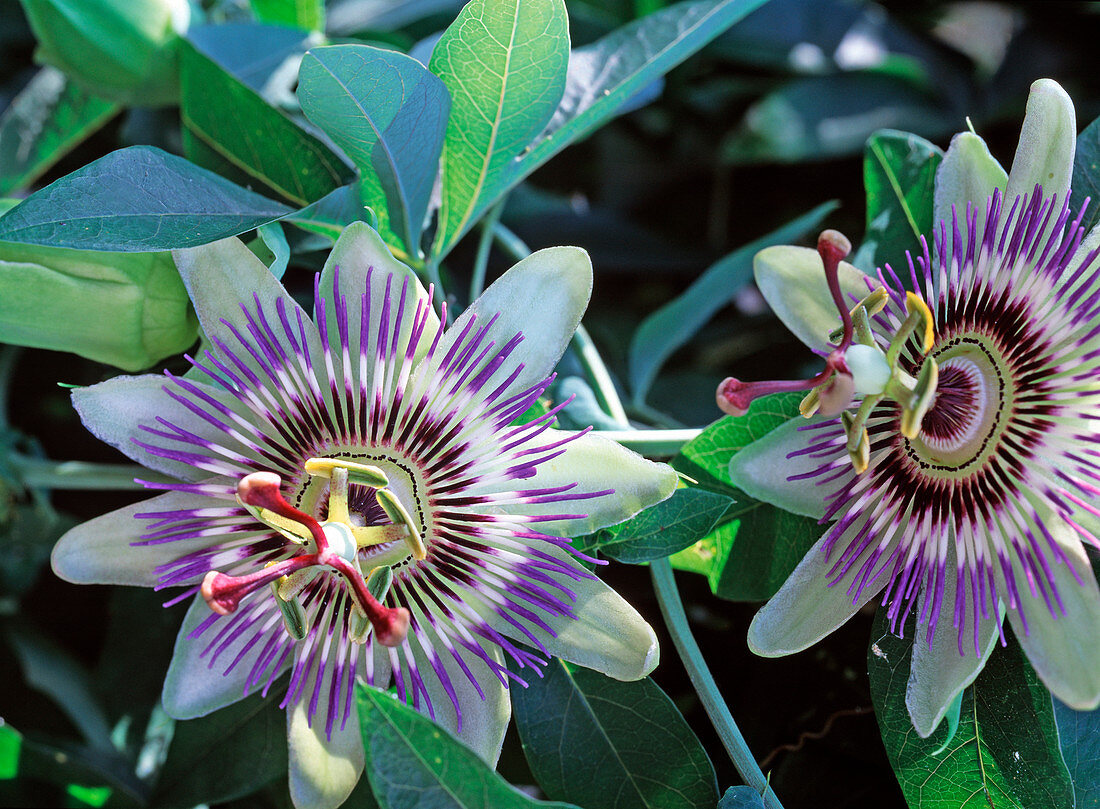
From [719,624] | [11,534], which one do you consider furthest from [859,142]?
[11,534]

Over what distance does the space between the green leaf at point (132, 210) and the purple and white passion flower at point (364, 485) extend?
41mm

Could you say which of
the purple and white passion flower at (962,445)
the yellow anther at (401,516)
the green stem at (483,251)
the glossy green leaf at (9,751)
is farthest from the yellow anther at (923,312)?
the glossy green leaf at (9,751)

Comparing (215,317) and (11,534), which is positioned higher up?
(215,317)

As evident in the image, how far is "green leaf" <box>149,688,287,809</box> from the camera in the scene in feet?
3.78

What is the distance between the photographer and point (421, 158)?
105cm

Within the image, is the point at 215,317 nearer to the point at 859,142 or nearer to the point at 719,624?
the point at 719,624

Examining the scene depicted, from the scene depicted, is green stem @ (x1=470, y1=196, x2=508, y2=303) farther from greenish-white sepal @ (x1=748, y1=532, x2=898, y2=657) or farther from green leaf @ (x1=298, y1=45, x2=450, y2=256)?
greenish-white sepal @ (x1=748, y1=532, x2=898, y2=657)

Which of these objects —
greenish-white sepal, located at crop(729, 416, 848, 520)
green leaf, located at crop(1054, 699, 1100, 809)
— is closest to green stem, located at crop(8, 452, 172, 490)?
greenish-white sepal, located at crop(729, 416, 848, 520)

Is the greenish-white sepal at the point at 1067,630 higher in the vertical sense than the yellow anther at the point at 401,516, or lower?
higher

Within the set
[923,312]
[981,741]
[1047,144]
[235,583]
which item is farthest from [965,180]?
[235,583]

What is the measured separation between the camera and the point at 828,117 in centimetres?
183

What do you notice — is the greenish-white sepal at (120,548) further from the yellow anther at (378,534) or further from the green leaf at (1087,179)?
the green leaf at (1087,179)

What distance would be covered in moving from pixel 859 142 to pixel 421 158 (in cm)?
108

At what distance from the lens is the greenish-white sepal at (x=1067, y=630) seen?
828mm
